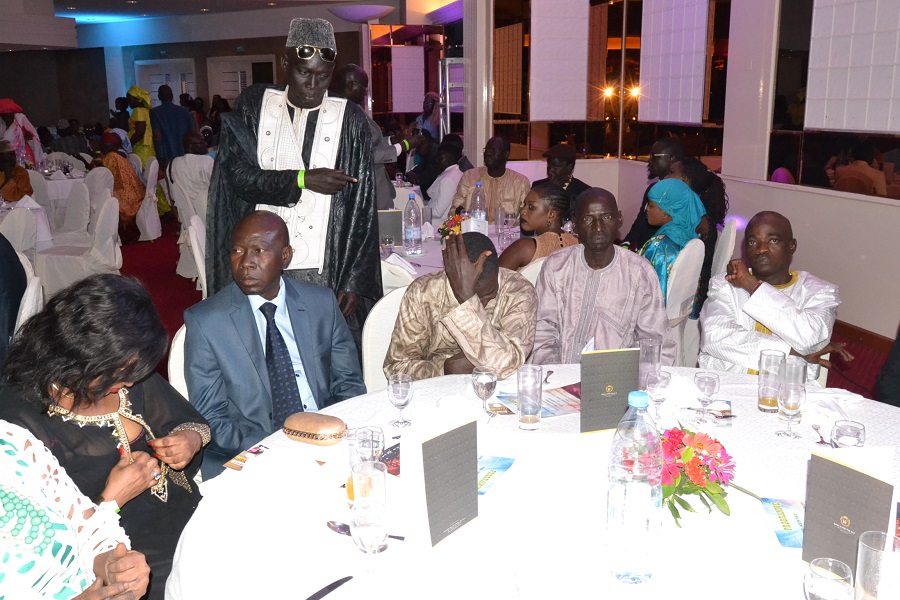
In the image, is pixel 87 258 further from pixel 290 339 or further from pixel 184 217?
pixel 290 339

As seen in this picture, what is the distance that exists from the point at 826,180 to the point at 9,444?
6.07 metres

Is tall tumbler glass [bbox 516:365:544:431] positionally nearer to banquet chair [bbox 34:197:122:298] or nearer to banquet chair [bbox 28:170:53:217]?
banquet chair [bbox 34:197:122:298]

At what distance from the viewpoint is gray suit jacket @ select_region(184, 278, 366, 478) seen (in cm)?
249

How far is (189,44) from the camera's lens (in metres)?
18.8

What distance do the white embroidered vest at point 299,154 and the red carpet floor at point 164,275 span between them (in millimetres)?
2411

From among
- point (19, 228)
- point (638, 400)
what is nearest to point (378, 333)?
point (638, 400)

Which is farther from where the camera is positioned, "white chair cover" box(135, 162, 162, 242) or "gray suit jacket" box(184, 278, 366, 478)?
"white chair cover" box(135, 162, 162, 242)

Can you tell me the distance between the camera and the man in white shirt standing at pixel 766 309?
313cm

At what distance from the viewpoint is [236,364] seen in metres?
2.54

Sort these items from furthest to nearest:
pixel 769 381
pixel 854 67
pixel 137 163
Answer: pixel 137 163 → pixel 854 67 → pixel 769 381

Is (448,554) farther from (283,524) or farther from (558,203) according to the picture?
(558,203)

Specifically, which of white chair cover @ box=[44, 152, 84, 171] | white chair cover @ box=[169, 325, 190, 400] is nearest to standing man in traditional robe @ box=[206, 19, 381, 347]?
white chair cover @ box=[169, 325, 190, 400]

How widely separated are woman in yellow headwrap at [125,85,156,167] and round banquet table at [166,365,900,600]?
11701 millimetres

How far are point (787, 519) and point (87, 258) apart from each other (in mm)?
6032
